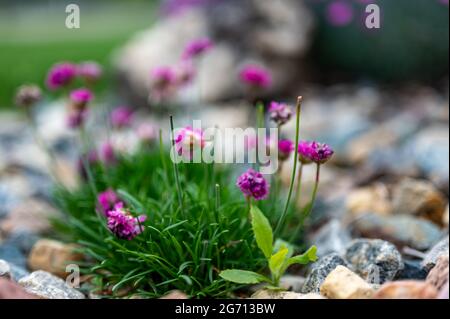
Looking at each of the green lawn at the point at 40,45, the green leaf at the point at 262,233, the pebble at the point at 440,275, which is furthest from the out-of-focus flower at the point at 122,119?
the green lawn at the point at 40,45

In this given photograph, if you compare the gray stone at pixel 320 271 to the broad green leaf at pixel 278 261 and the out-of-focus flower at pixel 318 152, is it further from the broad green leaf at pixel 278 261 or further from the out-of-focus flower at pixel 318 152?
the out-of-focus flower at pixel 318 152

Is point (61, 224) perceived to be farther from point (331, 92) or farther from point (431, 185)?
point (331, 92)

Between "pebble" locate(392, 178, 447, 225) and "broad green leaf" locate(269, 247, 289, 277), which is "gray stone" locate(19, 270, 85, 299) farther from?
"pebble" locate(392, 178, 447, 225)

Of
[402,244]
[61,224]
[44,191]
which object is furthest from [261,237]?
[44,191]

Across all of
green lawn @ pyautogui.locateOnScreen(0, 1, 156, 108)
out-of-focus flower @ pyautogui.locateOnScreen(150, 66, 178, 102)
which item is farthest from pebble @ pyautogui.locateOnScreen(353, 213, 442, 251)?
green lawn @ pyautogui.locateOnScreen(0, 1, 156, 108)

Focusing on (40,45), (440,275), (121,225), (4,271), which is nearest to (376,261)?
(440,275)

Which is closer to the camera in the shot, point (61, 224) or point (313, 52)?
point (61, 224)
